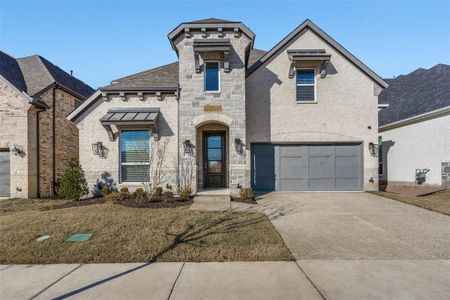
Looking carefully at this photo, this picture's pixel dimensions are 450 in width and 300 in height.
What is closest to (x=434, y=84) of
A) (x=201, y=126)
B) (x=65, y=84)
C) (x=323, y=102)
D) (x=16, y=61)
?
(x=323, y=102)

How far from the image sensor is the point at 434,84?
1469cm

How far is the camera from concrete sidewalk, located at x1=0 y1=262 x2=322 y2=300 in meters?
3.40

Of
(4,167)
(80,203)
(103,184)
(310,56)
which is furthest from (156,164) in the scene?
(310,56)

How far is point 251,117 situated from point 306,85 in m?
3.25

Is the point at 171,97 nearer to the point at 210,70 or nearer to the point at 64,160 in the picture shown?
the point at 210,70

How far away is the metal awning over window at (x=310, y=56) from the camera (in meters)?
11.3

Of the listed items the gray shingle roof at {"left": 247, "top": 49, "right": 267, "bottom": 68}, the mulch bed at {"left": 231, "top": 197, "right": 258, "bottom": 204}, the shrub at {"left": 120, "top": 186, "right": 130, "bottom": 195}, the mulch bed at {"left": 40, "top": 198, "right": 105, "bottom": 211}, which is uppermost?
the gray shingle roof at {"left": 247, "top": 49, "right": 267, "bottom": 68}

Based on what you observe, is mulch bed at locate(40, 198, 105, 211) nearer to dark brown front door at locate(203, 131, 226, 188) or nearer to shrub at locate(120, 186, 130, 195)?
shrub at locate(120, 186, 130, 195)

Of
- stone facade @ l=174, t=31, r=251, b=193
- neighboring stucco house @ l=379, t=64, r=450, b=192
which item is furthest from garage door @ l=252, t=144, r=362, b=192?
neighboring stucco house @ l=379, t=64, r=450, b=192

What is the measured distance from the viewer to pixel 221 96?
10.7 m

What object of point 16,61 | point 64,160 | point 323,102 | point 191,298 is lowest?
point 191,298

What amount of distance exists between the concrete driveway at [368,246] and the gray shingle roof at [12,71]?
541 inches

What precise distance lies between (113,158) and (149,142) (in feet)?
5.92

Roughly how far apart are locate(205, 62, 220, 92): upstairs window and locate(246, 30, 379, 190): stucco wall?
178cm
